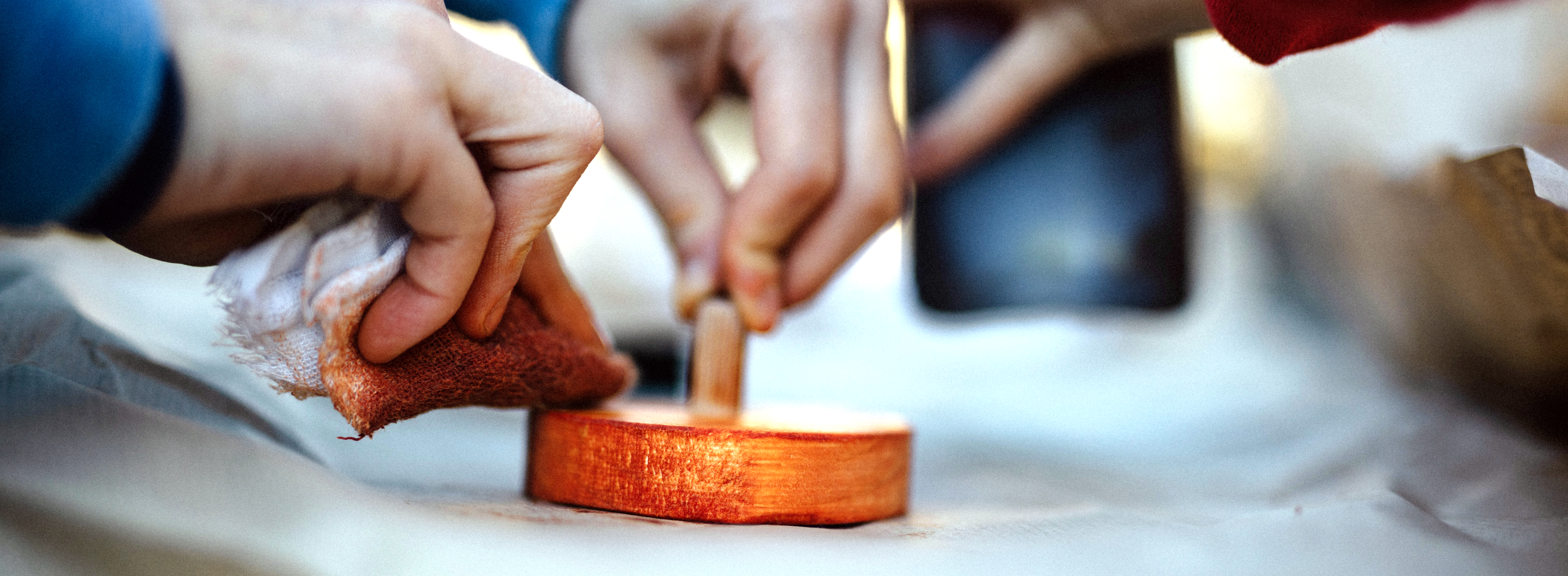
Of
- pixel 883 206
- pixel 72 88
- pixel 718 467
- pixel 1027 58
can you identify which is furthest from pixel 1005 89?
pixel 72 88

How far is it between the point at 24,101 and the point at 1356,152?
25.1 inches

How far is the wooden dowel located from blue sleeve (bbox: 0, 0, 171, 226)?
0.66 ft

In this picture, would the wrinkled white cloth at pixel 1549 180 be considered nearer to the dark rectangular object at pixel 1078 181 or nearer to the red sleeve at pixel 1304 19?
the red sleeve at pixel 1304 19

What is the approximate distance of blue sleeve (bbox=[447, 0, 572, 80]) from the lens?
0.36m

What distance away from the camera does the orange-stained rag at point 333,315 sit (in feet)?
0.67

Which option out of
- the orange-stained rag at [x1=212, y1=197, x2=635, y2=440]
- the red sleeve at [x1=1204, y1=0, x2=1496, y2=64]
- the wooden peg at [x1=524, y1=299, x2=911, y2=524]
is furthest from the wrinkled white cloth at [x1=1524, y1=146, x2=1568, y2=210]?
the orange-stained rag at [x1=212, y1=197, x2=635, y2=440]

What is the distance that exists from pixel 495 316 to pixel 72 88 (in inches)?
4.0

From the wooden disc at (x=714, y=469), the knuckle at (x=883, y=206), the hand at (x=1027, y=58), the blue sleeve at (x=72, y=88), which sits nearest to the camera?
the blue sleeve at (x=72, y=88)

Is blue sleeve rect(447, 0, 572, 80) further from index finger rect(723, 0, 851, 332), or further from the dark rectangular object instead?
the dark rectangular object

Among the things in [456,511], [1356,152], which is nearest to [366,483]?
[456,511]

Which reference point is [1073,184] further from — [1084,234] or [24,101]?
[24,101]

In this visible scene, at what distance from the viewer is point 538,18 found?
1.22ft

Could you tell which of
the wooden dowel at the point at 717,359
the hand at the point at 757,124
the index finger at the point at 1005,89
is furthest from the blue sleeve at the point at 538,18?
the index finger at the point at 1005,89

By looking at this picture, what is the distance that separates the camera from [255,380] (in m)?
→ 0.32
